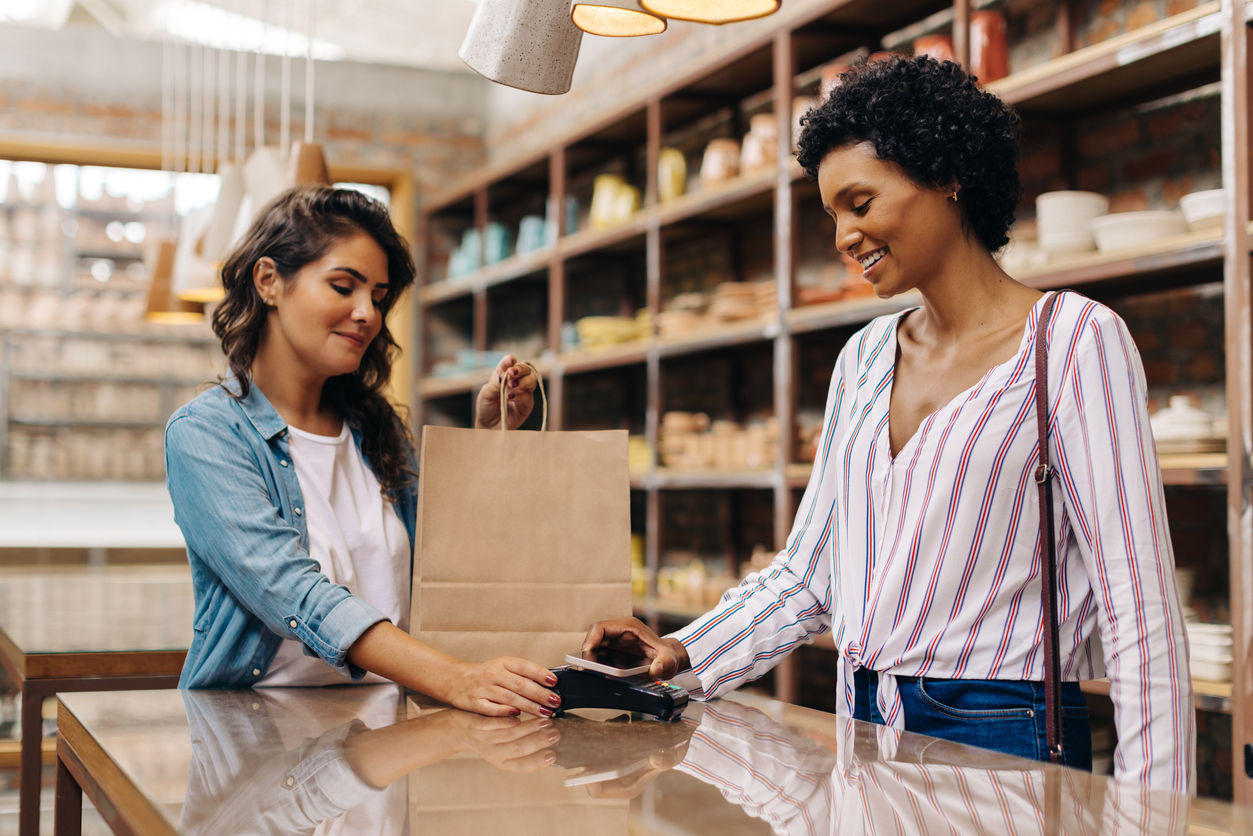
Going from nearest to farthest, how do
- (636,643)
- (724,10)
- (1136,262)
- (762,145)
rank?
(636,643), (724,10), (1136,262), (762,145)

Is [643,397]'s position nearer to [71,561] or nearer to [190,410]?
[71,561]

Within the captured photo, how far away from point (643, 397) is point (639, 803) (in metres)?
4.24

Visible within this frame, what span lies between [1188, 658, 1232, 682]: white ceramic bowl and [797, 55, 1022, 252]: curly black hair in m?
1.34

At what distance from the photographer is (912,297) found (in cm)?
286

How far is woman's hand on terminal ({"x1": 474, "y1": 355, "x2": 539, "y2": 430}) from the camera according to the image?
141 centimetres

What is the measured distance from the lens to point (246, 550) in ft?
4.21

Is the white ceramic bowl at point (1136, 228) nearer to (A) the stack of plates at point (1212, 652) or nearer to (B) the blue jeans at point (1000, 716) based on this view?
(A) the stack of plates at point (1212, 652)

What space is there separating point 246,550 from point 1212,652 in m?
1.92

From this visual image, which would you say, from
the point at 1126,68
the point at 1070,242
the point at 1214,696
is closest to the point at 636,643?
the point at 1214,696

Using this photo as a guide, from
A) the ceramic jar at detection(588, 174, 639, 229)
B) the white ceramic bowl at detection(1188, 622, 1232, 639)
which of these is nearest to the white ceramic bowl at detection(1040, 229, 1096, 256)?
the white ceramic bowl at detection(1188, 622, 1232, 639)

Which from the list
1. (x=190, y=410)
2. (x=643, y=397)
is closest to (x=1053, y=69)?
(x=190, y=410)

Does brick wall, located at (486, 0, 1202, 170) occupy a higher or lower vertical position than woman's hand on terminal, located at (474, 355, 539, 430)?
higher

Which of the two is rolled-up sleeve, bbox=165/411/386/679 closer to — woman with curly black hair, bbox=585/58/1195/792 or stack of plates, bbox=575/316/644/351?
woman with curly black hair, bbox=585/58/1195/792

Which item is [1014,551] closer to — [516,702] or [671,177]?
[516,702]
